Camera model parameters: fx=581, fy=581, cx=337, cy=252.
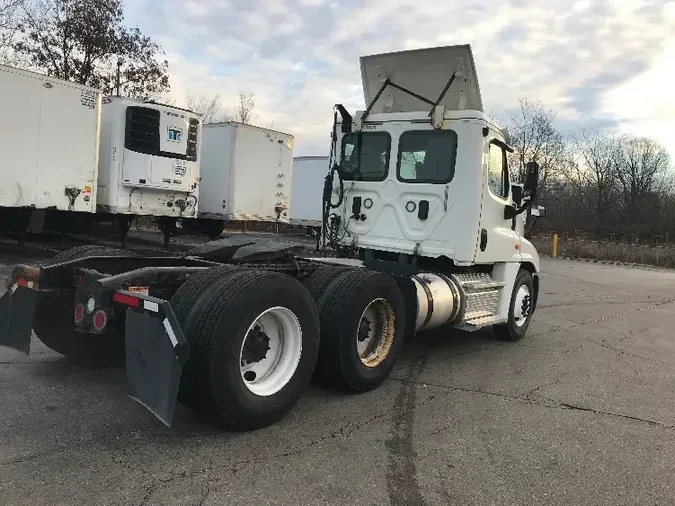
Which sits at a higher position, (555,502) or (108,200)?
(108,200)

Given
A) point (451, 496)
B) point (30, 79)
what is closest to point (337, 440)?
point (451, 496)

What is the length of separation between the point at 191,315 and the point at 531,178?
513 centimetres

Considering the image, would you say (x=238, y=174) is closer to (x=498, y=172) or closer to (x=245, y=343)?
(x=498, y=172)

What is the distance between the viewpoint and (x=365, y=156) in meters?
7.38

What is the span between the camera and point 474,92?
698cm

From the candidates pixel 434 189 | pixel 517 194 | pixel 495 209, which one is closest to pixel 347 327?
pixel 434 189

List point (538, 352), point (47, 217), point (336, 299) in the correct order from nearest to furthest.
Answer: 1. point (336, 299)
2. point (538, 352)
3. point (47, 217)

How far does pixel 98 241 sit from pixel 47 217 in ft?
6.61

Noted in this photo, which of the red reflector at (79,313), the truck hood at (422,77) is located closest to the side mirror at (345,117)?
the truck hood at (422,77)

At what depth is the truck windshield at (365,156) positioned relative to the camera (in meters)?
7.23

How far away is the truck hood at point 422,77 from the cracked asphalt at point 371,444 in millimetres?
3236

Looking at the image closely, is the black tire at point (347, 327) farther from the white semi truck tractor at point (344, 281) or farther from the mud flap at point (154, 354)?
the mud flap at point (154, 354)

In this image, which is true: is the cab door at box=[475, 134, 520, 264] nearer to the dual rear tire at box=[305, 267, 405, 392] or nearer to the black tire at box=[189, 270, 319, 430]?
the dual rear tire at box=[305, 267, 405, 392]

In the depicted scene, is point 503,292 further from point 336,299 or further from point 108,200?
point 108,200
